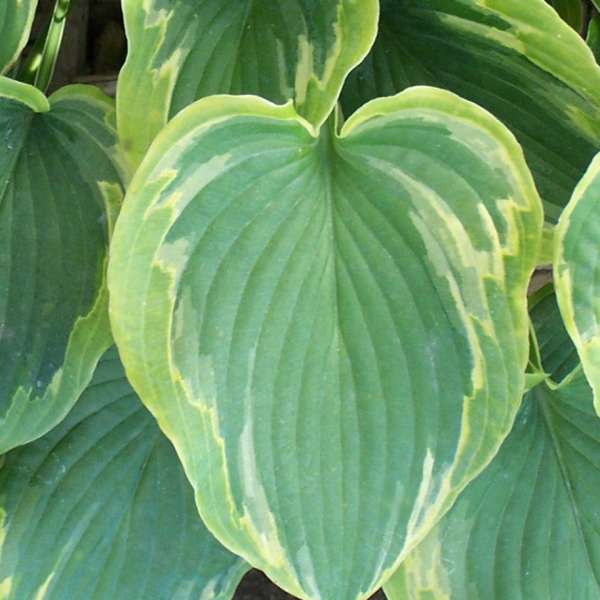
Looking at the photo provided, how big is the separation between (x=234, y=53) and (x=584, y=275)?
0.95ft

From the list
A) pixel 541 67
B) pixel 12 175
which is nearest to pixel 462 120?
pixel 541 67

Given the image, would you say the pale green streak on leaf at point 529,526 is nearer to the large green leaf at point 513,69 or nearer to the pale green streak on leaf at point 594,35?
the large green leaf at point 513,69

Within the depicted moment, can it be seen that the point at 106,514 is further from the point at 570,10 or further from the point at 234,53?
the point at 570,10

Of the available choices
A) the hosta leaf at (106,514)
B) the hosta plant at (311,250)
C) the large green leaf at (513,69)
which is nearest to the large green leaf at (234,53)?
the hosta plant at (311,250)

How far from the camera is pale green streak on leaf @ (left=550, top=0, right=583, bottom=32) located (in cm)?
83

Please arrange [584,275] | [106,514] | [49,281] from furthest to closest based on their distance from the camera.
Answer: [106,514] < [49,281] < [584,275]

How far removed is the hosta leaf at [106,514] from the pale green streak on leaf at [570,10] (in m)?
0.54

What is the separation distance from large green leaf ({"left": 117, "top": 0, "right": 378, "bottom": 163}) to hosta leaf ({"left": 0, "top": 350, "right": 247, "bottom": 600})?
0.27 metres

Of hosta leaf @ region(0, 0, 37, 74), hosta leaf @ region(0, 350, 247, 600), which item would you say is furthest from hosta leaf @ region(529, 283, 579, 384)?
hosta leaf @ region(0, 0, 37, 74)

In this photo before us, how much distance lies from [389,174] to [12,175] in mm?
295

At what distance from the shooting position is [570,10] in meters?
0.83

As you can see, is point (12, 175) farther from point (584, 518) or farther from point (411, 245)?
point (584, 518)

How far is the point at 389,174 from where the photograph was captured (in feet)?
1.85

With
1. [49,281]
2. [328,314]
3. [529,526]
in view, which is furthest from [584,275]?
[49,281]
